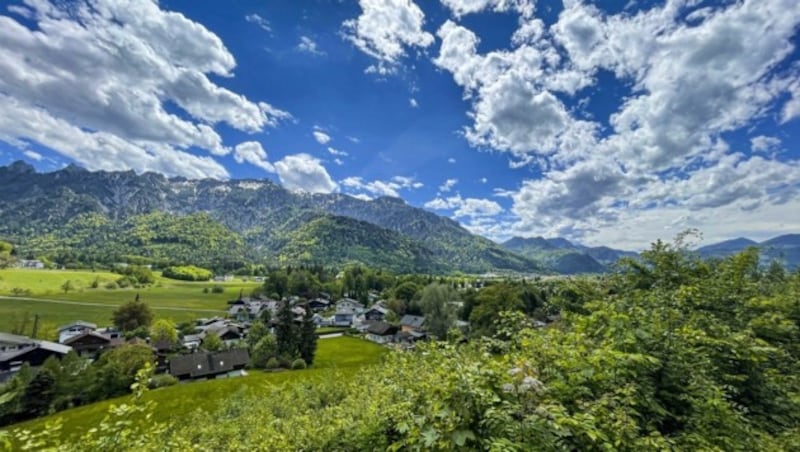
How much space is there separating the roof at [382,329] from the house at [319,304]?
3824 cm

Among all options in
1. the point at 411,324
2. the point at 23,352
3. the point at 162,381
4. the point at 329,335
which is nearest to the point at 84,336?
the point at 23,352

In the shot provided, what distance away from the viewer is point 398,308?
3659 inches

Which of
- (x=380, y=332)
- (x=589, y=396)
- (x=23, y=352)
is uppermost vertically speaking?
(x=589, y=396)

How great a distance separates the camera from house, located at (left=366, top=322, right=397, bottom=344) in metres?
72.1

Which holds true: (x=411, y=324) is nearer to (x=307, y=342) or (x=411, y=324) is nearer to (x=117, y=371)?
(x=307, y=342)

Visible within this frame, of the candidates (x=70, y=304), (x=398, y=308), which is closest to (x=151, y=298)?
(x=70, y=304)

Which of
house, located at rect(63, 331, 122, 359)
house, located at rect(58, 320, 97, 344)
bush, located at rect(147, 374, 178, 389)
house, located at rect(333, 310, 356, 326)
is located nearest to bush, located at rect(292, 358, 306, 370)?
bush, located at rect(147, 374, 178, 389)

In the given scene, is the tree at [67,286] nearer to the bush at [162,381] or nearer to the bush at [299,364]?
the bush at [162,381]

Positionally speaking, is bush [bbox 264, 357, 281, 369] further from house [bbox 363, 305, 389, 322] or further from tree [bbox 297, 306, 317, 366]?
house [bbox 363, 305, 389, 322]

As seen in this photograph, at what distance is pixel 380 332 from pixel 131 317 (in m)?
49.1

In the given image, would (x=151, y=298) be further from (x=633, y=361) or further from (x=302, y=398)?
(x=633, y=361)

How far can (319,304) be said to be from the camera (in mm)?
114188

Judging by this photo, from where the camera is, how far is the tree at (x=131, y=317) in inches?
2616

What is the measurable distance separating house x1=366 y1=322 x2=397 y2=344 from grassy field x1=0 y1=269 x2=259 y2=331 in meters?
44.9
